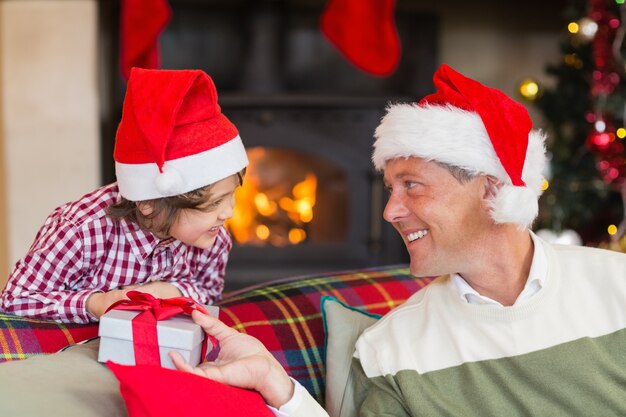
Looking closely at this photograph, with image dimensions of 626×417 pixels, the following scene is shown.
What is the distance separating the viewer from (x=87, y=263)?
1.57 meters

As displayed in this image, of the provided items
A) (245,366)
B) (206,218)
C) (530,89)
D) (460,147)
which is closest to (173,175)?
(206,218)

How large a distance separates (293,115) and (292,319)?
1.95 meters

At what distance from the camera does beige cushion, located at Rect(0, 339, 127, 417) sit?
1.14 metres

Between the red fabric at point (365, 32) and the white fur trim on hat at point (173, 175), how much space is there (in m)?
1.88

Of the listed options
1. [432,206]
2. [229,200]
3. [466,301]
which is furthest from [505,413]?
[229,200]

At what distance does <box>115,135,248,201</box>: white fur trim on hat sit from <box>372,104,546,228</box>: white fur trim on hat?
1.08 ft

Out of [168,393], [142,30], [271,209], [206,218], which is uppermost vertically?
[142,30]

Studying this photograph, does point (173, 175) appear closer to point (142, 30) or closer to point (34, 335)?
point (34, 335)

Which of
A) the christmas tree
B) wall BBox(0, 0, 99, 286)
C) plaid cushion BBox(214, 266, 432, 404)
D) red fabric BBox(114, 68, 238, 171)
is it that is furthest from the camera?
wall BBox(0, 0, 99, 286)

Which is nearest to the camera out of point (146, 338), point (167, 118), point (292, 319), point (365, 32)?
point (146, 338)

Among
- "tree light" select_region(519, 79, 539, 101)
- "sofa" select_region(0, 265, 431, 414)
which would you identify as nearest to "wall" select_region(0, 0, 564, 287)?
"tree light" select_region(519, 79, 539, 101)

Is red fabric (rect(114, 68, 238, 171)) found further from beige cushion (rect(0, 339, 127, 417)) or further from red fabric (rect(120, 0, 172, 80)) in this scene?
red fabric (rect(120, 0, 172, 80))

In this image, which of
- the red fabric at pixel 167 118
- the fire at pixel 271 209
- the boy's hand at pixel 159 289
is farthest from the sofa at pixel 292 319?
the fire at pixel 271 209

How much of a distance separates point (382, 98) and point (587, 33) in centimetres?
84
